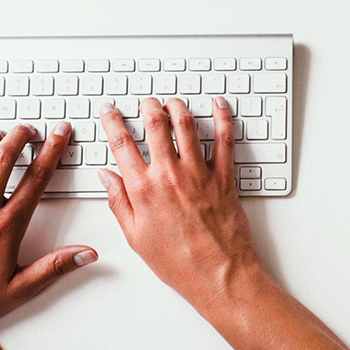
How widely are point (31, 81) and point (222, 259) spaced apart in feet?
1.39

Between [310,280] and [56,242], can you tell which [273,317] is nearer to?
[310,280]

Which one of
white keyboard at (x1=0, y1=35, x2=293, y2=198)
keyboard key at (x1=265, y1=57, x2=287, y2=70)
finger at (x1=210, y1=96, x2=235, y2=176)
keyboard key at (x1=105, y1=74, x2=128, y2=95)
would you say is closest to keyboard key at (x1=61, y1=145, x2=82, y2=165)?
white keyboard at (x1=0, y1=35, x2=293, y2=198)

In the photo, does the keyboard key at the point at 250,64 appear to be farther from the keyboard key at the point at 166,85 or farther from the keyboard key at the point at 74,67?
the keyboard key at the point at 74,67

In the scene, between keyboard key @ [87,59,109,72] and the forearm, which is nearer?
the forearm

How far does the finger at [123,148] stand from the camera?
1.82ft

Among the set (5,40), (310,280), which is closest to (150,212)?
(310,280)

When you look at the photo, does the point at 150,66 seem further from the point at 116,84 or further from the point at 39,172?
the point at 39,172

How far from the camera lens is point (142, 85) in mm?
594

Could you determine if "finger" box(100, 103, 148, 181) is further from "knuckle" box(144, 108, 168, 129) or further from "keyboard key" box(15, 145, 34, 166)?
"keyboard key" box(15, 145, 34, 166)

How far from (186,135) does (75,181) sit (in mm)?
198

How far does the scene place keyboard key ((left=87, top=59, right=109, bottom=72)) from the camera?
601mm

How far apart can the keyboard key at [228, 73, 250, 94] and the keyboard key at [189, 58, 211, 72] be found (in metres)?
0.04

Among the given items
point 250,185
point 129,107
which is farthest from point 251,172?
point 129,107

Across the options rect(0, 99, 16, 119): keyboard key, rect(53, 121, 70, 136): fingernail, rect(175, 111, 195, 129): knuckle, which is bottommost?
rect(53, 121, 70, 136): fingernail
